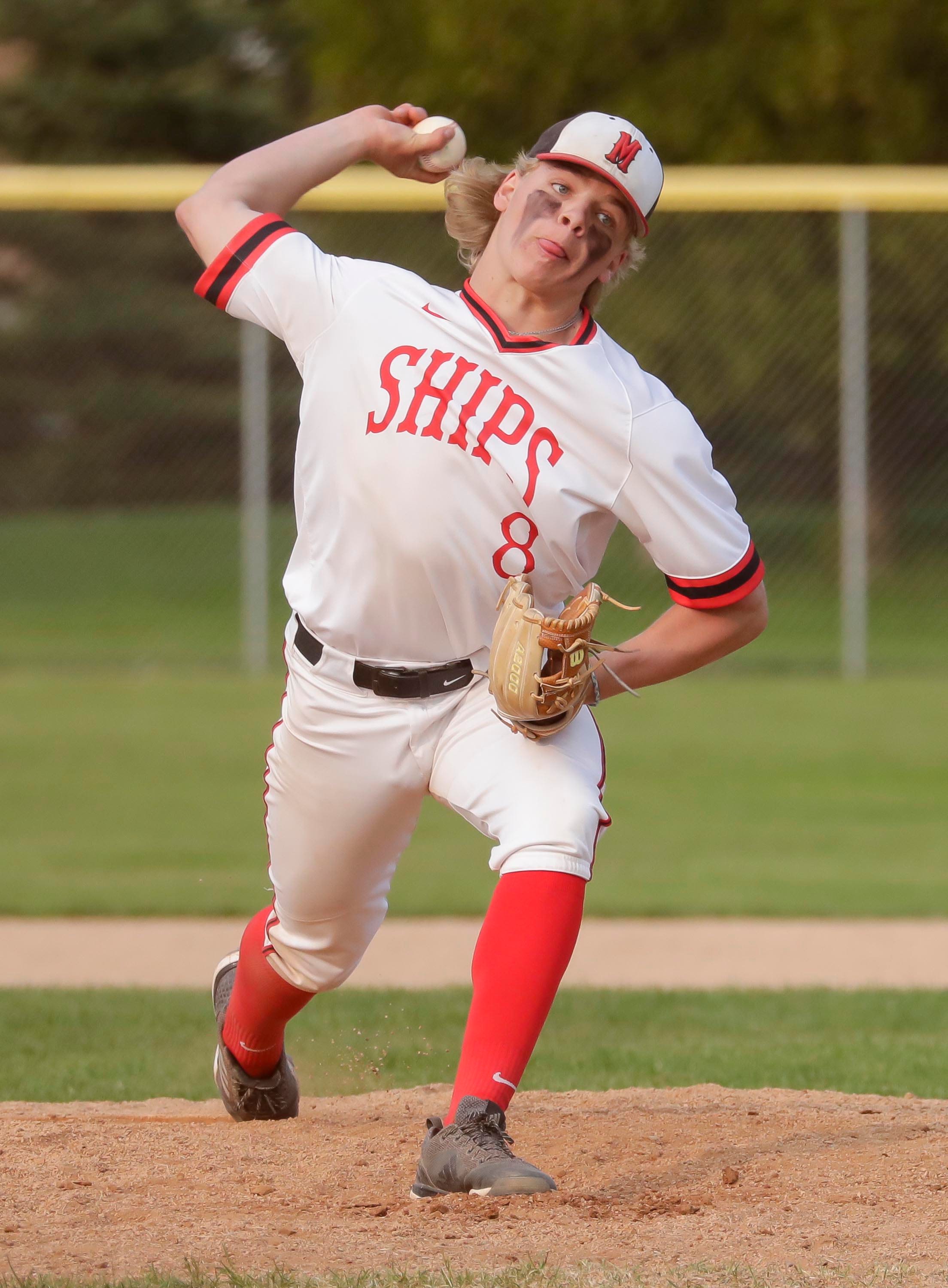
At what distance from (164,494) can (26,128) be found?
8.23 metres

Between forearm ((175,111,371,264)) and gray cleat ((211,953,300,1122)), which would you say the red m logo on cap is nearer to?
forearm ((175,111,371,264))

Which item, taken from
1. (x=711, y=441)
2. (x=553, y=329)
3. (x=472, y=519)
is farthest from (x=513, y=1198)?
(x=711, y=441)

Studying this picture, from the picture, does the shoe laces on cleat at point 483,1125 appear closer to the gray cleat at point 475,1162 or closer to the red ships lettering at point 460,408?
the gray cleat at point 475,1162

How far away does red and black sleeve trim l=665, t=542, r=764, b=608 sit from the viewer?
3.25 metres

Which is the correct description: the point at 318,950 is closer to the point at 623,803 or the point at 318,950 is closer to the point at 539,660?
the point at 539,660

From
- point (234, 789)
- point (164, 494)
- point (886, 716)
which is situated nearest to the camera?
point (234, 789)

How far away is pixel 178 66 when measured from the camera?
25.1 meters

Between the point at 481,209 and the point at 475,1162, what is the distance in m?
1.78

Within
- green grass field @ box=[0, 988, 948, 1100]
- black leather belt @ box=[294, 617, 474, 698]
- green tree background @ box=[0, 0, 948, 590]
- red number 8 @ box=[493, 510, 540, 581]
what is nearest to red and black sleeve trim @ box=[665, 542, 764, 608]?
red number 8 @ box=[493, 510, 540, 581]

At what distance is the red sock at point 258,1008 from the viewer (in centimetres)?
377

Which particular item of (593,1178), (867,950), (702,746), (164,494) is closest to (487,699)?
(593,1178)

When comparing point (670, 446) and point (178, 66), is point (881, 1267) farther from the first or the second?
point (178, 66)

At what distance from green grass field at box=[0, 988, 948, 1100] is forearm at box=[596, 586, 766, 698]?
1468 mm

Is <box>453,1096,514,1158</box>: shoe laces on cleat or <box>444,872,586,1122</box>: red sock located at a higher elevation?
<box>444,872,586,1122</box>: red sock
